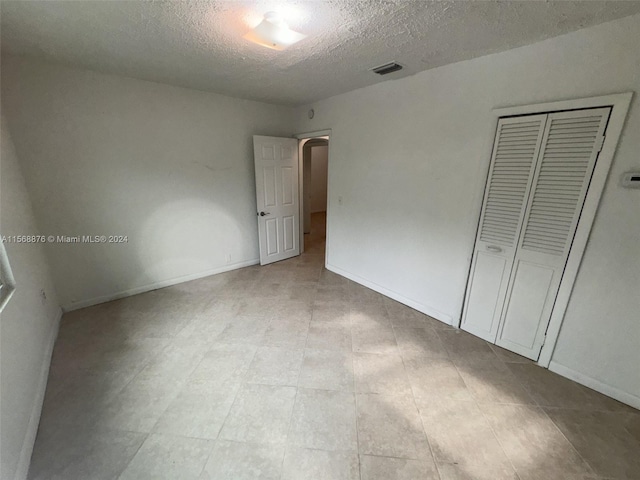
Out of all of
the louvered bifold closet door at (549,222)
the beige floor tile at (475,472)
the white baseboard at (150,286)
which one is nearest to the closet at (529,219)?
the louvered bifold closet door at (549,222)

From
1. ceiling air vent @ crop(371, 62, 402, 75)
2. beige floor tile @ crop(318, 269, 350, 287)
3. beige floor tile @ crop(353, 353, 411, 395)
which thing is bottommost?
beige floor tile @ crop(353, 353, 411, 395)

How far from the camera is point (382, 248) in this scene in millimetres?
3174

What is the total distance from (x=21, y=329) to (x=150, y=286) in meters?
1.64

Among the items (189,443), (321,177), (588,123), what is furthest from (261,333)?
(321,177)

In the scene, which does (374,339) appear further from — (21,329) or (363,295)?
(21,329)

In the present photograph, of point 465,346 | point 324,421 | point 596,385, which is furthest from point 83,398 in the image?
point 596,385

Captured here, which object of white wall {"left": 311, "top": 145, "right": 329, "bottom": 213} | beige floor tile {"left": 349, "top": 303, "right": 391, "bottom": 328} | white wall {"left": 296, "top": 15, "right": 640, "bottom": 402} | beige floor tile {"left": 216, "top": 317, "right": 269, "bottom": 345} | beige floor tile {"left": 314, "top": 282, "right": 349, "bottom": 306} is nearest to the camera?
white wall {"left": 296, "top": 15, "right": 640, "bottom": 402}

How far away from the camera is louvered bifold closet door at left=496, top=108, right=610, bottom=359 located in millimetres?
1729

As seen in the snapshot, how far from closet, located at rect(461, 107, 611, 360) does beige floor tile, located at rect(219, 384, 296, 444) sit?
1936 millimetres

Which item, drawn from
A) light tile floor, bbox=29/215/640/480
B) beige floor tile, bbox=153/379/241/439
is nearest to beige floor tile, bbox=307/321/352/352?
light tile floor, bbox=29/215/640/480

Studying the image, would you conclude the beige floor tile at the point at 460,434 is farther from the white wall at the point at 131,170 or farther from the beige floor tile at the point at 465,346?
the white wall at the point at 131,170

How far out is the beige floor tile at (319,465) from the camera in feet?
4.31

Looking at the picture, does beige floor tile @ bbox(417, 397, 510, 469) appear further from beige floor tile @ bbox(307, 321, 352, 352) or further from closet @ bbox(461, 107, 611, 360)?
closet @ bbox(461, 107, 611, 360)

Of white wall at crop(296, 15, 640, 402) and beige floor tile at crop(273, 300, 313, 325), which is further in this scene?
beige floor tile at crop(273, 300, 313, 325)
